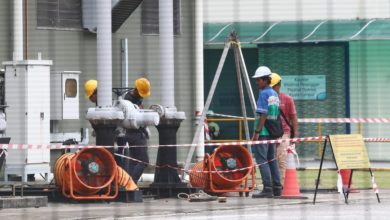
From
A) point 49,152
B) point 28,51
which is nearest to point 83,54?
point 28,51

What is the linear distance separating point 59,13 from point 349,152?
6271 mm

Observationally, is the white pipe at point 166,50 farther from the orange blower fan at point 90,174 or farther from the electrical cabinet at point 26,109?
the electrical cabinet at point 26,109

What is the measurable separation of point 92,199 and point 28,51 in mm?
5443

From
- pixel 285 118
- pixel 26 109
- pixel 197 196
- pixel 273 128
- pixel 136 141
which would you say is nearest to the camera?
pixel 197 196

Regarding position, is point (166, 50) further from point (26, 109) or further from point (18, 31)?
point (18, 31)

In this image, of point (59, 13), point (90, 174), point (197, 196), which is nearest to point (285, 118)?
point (197, 196)

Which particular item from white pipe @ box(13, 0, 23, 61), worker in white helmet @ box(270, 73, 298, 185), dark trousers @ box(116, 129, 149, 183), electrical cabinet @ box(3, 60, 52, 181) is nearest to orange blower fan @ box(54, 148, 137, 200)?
dark trousers @ box(116, 129, 149, 183)

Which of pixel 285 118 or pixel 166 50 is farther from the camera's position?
pixel 285 118

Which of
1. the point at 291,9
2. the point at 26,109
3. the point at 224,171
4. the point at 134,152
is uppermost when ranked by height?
the point at 291,9

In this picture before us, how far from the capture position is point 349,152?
485 inches

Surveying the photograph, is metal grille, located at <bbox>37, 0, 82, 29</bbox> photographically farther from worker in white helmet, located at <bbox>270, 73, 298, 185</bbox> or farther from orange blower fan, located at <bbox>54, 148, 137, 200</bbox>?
orange blower fan, located at <bbox>54, 148, 137, 200</bbox>

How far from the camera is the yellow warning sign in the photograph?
12.2 m

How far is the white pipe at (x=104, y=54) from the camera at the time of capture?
40.5 feet

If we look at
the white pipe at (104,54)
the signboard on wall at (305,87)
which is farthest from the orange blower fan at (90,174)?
the signboard on wall at (305,87)
